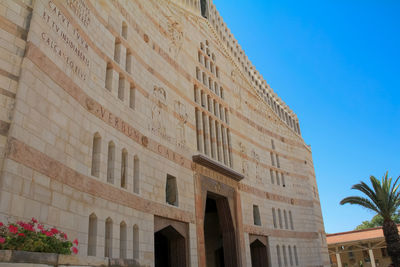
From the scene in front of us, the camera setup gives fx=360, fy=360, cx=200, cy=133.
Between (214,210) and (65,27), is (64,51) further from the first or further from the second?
(214,210)

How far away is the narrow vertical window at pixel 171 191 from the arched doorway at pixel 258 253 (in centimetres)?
853

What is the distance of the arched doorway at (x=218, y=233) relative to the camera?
62.1 ft

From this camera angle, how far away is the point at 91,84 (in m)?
11.5

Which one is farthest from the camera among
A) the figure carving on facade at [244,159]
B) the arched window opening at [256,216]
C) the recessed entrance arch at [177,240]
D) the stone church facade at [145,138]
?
the figure carving on facade at [244,159]

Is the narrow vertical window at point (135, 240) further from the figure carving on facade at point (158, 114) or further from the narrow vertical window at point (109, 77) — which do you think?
the narrow vertical window at point (109, 77)

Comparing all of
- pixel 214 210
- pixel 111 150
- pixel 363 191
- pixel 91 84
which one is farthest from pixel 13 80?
pixel 363 191

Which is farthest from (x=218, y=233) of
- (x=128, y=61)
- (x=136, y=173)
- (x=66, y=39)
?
(x=66, y=39)

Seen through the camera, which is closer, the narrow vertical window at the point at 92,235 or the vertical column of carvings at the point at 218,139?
the narrow vertical window at the point at 92,235

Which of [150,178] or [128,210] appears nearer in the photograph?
[128,210]

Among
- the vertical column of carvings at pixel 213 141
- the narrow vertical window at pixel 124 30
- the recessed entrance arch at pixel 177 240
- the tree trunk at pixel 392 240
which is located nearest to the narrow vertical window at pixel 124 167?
the recessed entrance arch at pixel 177 240

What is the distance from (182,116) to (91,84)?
6.28 meters

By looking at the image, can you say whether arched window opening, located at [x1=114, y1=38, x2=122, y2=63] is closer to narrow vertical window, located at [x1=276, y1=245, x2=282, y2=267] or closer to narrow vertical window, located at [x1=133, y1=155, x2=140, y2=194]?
narrow vertical window, located at [x1=133, y1=155, x2=140, y2=194]

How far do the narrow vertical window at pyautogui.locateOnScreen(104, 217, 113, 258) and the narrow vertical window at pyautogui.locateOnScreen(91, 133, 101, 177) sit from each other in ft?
4.95

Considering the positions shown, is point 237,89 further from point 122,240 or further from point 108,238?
point 108,238
